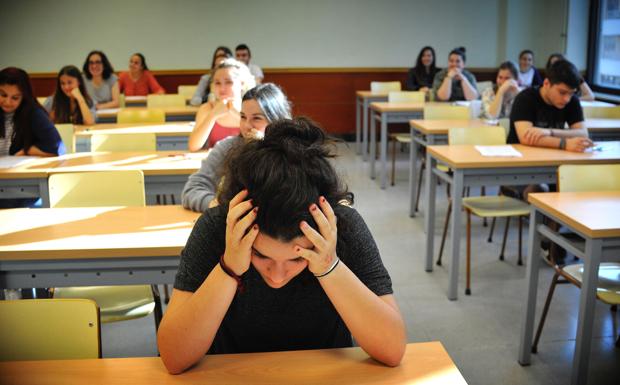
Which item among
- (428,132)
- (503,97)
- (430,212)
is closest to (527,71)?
(503,97)

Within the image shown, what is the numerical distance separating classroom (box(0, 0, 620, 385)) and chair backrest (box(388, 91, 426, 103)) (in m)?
0.02

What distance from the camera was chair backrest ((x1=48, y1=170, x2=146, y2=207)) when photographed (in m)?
2.86

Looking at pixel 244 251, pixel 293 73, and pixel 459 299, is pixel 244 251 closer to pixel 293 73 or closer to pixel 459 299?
pixel 459 299

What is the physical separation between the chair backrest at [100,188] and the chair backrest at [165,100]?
145 inches

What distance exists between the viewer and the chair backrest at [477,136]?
158 inches

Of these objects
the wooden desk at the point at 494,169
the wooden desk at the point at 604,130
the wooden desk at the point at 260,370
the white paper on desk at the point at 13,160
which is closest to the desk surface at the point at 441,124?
the wooden desk at the point at 604,130

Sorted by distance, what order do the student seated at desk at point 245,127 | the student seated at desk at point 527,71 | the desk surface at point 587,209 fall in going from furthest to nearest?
the student seated at desk at point 527,71
the student seated at desk at point 245,127
the desk surface at point 587,209

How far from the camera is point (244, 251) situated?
1.31 m

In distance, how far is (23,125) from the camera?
3.71 m

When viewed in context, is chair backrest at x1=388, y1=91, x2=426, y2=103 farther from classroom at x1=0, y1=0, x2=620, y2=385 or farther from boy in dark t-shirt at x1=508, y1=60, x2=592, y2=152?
boy in dark t-shirt at x1=508, y1=60, x2=592, y2=152

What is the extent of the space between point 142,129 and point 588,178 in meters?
3.24

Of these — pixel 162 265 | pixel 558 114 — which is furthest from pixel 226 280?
pixel 558 114

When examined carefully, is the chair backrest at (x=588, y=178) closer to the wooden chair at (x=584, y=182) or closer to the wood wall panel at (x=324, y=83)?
the wooden chair at (x=584, y=182)

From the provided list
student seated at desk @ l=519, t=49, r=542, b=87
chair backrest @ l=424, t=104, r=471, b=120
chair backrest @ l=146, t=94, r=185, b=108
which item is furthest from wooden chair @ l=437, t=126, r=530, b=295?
student seated at desk @ l=519, t=49, r=542, b=87
